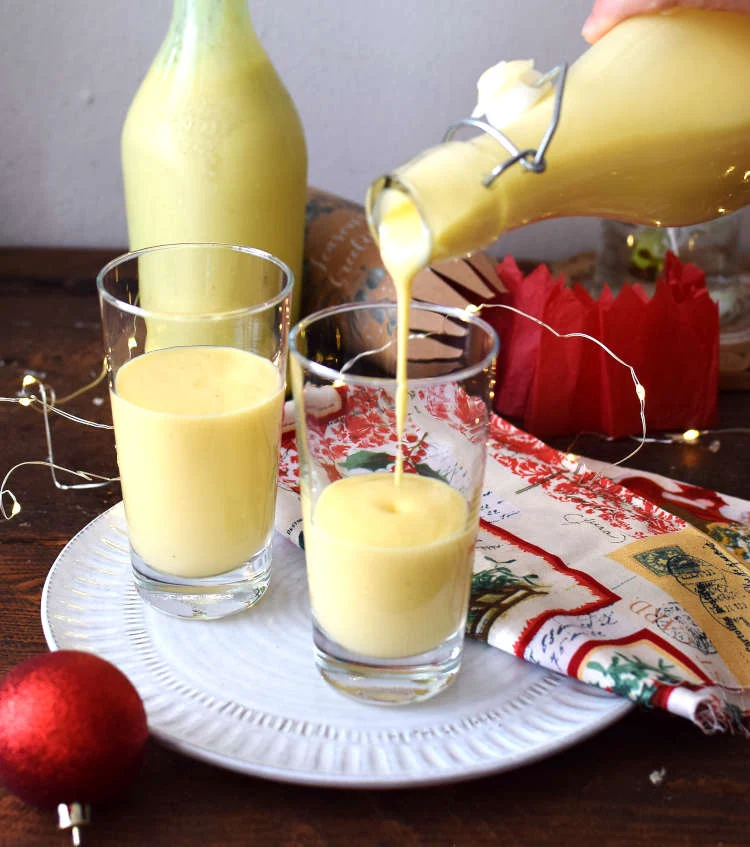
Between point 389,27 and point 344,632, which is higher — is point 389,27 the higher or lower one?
the higher one

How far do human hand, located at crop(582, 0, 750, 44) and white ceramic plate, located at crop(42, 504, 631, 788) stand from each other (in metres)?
0.36

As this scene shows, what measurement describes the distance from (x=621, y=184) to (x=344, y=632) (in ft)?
0.95

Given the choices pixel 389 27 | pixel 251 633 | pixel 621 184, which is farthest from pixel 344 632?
pixel 389 27

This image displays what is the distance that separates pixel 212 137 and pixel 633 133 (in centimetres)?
37

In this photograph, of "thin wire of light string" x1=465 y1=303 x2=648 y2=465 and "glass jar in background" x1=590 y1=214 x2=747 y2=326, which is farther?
"glass jar in background" x1=590 y1=214 x2=747 y2=326

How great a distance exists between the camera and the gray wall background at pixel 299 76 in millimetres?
1147

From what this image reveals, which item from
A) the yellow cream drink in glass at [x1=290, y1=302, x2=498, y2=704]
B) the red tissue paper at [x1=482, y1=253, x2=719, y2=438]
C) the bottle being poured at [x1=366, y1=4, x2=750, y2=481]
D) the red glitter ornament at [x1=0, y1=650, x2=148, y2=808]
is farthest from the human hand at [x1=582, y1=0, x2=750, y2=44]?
the red glitter ornament at [x1=0, y1=650, x2=148, y2=808]

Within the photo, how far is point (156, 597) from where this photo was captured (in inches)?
26.1

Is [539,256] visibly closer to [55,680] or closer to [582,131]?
[582,131]

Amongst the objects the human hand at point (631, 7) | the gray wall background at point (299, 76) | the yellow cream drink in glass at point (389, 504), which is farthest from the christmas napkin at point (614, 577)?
the gray wall background at point (299, 76)

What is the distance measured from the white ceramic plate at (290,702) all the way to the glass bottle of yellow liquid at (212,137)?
12.3 inches

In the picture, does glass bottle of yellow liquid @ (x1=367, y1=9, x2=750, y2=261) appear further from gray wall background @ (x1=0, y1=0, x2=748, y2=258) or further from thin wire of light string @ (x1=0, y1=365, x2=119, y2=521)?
gray wall background @ (x1=0, y1=0, x2=748, y2=258)

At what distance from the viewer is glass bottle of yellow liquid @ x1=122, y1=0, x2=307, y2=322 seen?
83 cm

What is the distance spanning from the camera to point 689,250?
110 centimetres
